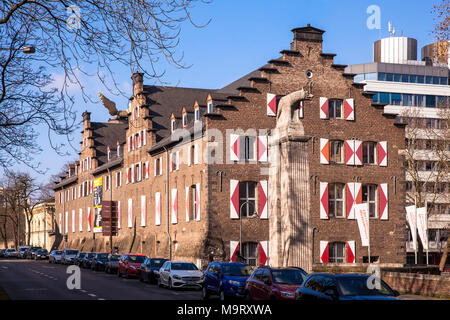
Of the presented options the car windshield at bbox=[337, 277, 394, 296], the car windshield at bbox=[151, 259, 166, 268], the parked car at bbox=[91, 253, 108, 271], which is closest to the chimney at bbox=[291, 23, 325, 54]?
the car windshield at bbox=[151, 259, 166, 268]

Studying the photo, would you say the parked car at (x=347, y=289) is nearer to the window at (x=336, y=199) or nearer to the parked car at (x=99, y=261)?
the window at (x=336, y=199)

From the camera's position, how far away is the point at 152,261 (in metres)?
37.4

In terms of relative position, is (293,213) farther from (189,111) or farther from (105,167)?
(105,167)

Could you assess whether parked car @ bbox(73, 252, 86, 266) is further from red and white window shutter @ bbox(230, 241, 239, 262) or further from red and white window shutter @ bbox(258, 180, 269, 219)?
red and white window shutter @ bbox(258, 180, 269, 219)

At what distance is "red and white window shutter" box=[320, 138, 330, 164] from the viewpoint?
4697cm

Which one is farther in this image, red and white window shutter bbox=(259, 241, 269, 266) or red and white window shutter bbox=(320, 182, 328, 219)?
red and white window shutter bbox=(320, 182, 328, 219)

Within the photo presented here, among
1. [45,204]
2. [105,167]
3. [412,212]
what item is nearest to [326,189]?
[412,212]

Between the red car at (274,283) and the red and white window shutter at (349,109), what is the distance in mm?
28160

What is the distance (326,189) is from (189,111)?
1218 cm

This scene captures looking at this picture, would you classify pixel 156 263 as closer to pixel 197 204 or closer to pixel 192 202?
pixel 197 204

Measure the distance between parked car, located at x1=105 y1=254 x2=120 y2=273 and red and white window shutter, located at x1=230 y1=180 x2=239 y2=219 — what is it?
9434 millimetres

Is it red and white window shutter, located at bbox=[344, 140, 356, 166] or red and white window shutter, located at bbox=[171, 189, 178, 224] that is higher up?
red and white window shutter, located at bbox=[344, 140, 356, 166]

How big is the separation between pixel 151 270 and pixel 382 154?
810 inches
